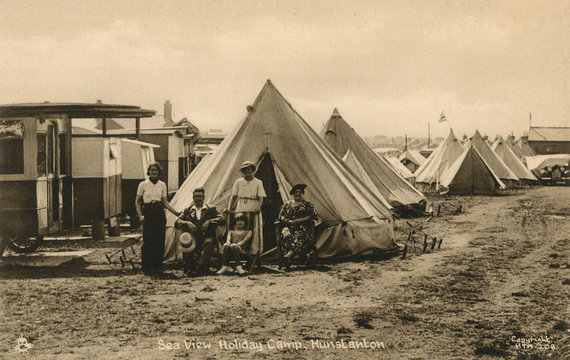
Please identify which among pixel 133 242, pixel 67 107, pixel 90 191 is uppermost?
pixel 67 107

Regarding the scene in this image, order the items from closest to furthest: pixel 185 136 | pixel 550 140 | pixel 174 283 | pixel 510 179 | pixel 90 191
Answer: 1. pixel 174 283
2. pixel 90 191
3. pixel 185 136
4. pixel 510 179
5. pixel 550 140

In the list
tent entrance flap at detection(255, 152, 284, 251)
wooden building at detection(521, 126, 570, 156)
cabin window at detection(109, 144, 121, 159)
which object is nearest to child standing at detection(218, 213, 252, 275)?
tent entrance flap at detection(255, 152, 284, 251)

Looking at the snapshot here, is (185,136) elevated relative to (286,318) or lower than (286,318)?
elevated

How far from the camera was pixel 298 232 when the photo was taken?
963 cm

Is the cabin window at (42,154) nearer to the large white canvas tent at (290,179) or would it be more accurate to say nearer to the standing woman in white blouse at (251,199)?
the large white canvas tent at (290,179)

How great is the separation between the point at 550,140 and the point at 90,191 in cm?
6951

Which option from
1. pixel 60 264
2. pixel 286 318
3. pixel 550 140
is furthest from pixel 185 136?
pixel 550 140

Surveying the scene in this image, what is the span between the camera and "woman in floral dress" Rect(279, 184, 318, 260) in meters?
9.59

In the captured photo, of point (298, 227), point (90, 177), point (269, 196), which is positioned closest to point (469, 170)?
point (269, 196)

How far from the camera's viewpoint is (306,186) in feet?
32.4

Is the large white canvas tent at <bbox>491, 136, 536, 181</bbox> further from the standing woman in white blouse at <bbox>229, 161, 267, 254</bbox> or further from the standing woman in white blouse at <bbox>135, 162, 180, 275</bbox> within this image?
the standing woman in white blouse at <bbox>135, 162, 180, 275</bbox>

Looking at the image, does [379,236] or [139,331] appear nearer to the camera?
[139,331]

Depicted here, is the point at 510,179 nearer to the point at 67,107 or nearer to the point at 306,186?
the point at 306,186

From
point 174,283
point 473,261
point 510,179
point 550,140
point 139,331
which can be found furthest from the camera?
point 550,140
